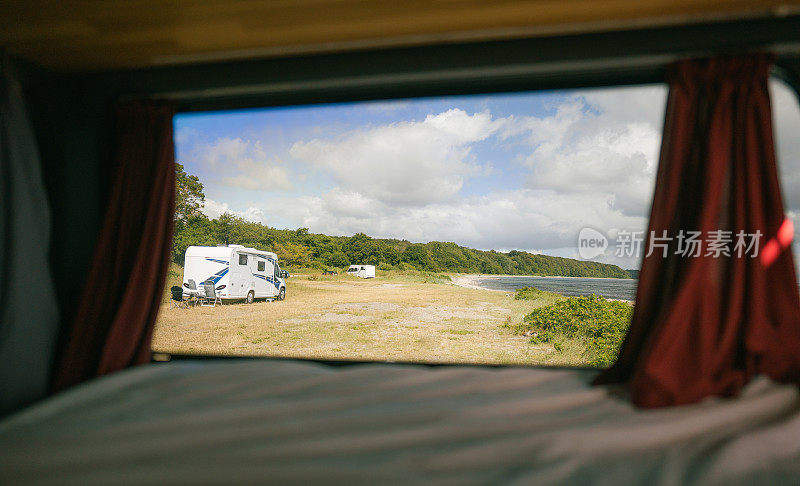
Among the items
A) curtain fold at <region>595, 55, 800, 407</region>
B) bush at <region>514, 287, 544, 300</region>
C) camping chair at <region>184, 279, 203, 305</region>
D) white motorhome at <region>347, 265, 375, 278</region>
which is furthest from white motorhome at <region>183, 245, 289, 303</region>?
bush at <region>514, 287, 544, 300</region>

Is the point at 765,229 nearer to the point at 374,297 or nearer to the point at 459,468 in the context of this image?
the point at 459,468

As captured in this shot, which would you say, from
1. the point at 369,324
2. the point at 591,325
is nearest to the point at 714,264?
the point at 591,325

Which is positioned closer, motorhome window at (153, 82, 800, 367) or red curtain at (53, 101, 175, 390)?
red curtain at (53, 101, 175, 390)

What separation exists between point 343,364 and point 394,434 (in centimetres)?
92

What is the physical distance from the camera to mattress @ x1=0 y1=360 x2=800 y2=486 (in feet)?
2.81

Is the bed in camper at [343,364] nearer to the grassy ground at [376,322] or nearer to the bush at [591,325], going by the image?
the bush at [591,325]

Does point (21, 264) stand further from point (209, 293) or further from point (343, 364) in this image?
point (209, 293)

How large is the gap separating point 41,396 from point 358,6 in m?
2.31

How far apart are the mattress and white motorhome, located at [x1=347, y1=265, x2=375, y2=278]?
9364mm

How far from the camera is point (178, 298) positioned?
6891 mm

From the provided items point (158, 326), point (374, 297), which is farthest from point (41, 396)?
point (374, 297)

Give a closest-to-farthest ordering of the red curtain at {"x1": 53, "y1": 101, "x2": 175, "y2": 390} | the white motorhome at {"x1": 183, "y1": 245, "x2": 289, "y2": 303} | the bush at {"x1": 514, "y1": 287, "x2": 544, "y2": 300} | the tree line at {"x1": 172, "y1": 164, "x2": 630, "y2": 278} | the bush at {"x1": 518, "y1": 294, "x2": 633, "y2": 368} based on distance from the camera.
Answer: the red curtain at {"x1": 53, "y1": 101, "x2": 175, "y2": 390} → the bush at {"x1": 518, "y1": 294, "x2": 633, "y2": 368} → the white motorhome at {"x1": 183, "y1": 245, "x2": 289, "y2": 303} → the tree line at {"x1": 172, "y1": 164, "x2": 630, "y2": 278} → the bush at {"x1": 514, "y1": 287, "x2": 544, "y2": 300}

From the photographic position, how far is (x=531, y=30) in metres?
1.62

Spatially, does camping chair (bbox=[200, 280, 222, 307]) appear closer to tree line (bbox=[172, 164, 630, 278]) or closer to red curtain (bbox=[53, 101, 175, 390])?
tree line (bbox=[172, 164, 630, 278])
